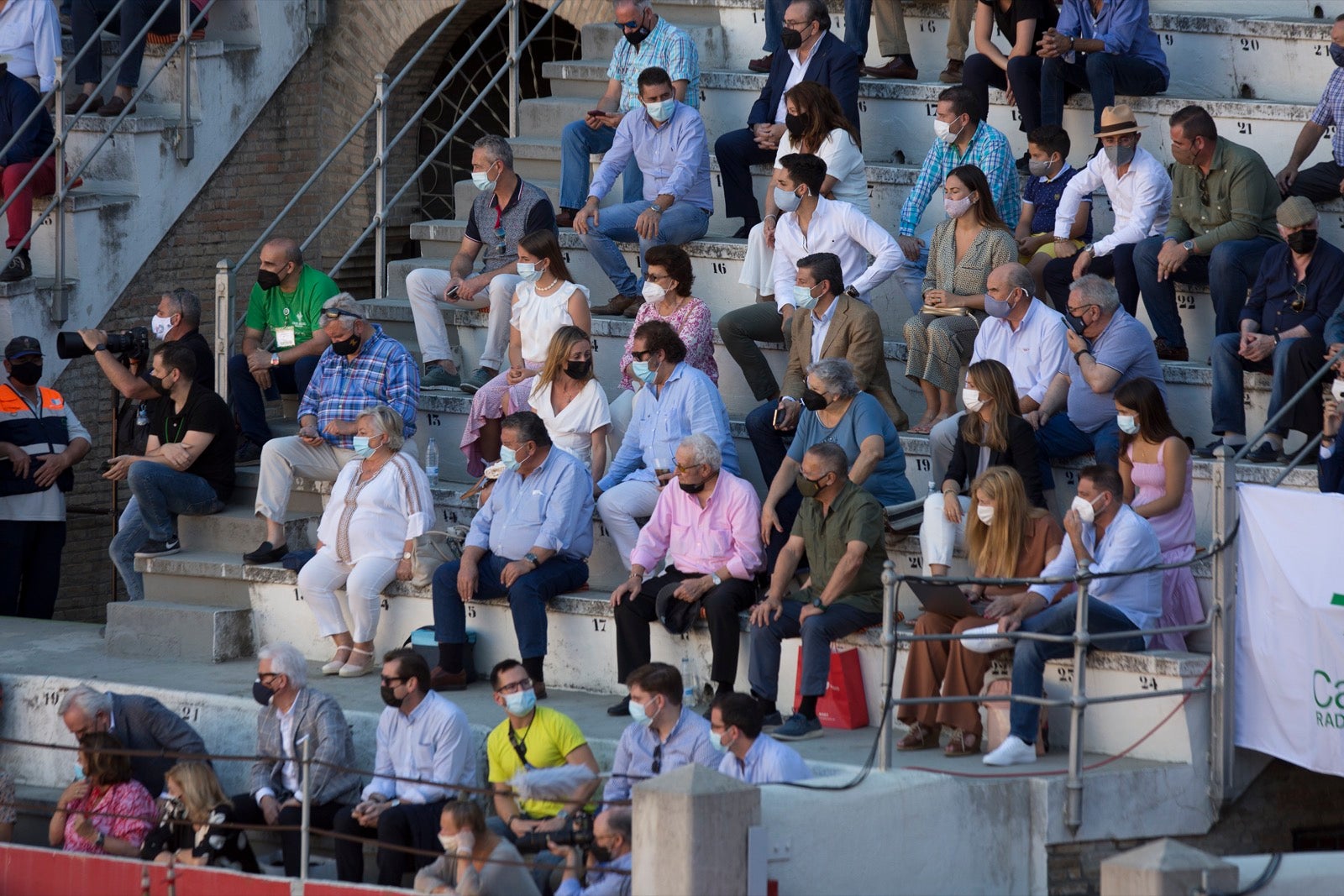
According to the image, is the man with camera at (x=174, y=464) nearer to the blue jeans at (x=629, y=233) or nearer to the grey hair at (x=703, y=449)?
the blue jeans at (x=629, y=233)

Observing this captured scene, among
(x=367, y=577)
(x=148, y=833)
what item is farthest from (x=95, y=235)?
(x=148, y=833)

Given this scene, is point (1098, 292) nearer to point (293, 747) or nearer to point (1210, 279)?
point (1210, 279)

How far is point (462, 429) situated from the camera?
12.9 metres

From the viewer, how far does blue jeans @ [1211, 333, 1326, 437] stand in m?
10.4

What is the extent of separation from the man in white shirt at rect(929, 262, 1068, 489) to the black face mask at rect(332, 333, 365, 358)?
344cm

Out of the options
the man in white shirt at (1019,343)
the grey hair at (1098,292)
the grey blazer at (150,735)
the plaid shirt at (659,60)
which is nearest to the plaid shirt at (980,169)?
the man in white shirt at (1019,343)

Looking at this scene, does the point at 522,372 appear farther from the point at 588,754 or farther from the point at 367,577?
the point at 588,754

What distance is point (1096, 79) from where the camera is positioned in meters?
12.5

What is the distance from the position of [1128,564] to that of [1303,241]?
2.37 m

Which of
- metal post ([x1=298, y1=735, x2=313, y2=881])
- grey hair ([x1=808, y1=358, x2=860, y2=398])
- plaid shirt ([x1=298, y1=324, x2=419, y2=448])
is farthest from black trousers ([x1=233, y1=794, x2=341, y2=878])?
grey hair ([x1=808, y1=358, x2=860, y2=398])

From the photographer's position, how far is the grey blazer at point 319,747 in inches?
397

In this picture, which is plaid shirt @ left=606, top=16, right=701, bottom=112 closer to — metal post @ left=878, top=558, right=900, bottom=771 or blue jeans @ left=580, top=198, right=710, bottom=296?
blue jeans @ left=580, top=198, right=710, bottom=296

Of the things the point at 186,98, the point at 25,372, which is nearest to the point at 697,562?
the point at 25,372

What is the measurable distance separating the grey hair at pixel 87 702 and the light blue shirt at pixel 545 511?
6.71 ft
